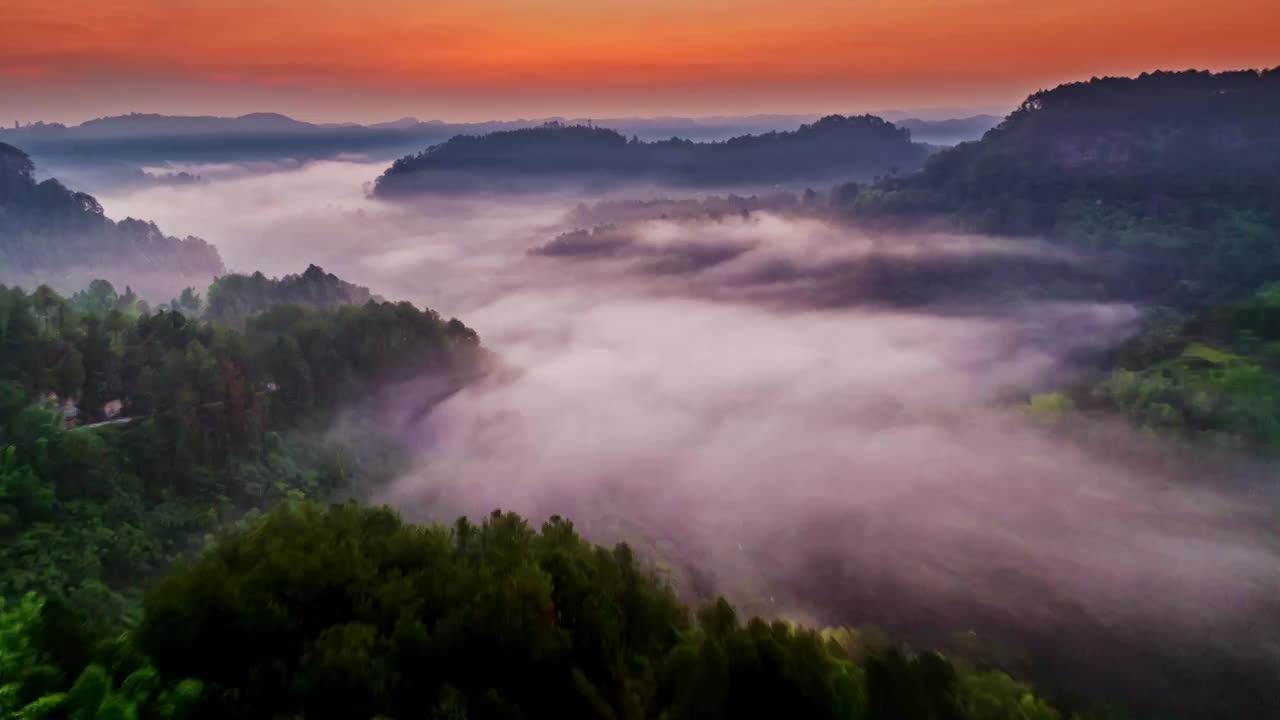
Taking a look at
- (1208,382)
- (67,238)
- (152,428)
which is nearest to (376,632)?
(152,428)

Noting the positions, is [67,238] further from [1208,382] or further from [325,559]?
[1208,382]

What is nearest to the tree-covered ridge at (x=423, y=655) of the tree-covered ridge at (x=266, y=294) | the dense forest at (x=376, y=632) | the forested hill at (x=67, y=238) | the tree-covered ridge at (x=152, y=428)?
the dense forest at (x=376, y=632)

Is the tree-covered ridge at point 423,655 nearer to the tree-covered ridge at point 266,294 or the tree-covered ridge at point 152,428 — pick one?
the tree-covered ridge at point 152,428

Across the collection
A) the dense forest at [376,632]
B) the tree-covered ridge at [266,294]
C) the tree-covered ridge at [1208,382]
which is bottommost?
the tree-covered ridge at [1208,382]

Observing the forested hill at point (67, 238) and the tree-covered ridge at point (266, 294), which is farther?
the forested hill at point (67, 238)

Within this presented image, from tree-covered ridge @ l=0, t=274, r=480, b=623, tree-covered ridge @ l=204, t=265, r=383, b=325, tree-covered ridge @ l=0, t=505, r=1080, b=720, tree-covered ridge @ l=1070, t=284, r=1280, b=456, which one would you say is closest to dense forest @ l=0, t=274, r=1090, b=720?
tree-covered ridge @ l=0, t=505, r=1080, b=720

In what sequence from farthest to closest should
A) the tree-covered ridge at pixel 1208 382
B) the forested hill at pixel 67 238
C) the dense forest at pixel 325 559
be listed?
the forested hill at pixel 67 238 < the tree-covered ridge at pixel 1208 382 < the dense forest at pixel 325 559

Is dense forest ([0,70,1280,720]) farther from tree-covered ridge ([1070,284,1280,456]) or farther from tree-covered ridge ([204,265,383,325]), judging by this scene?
tree-covered ridge ([204,265,383,325])
